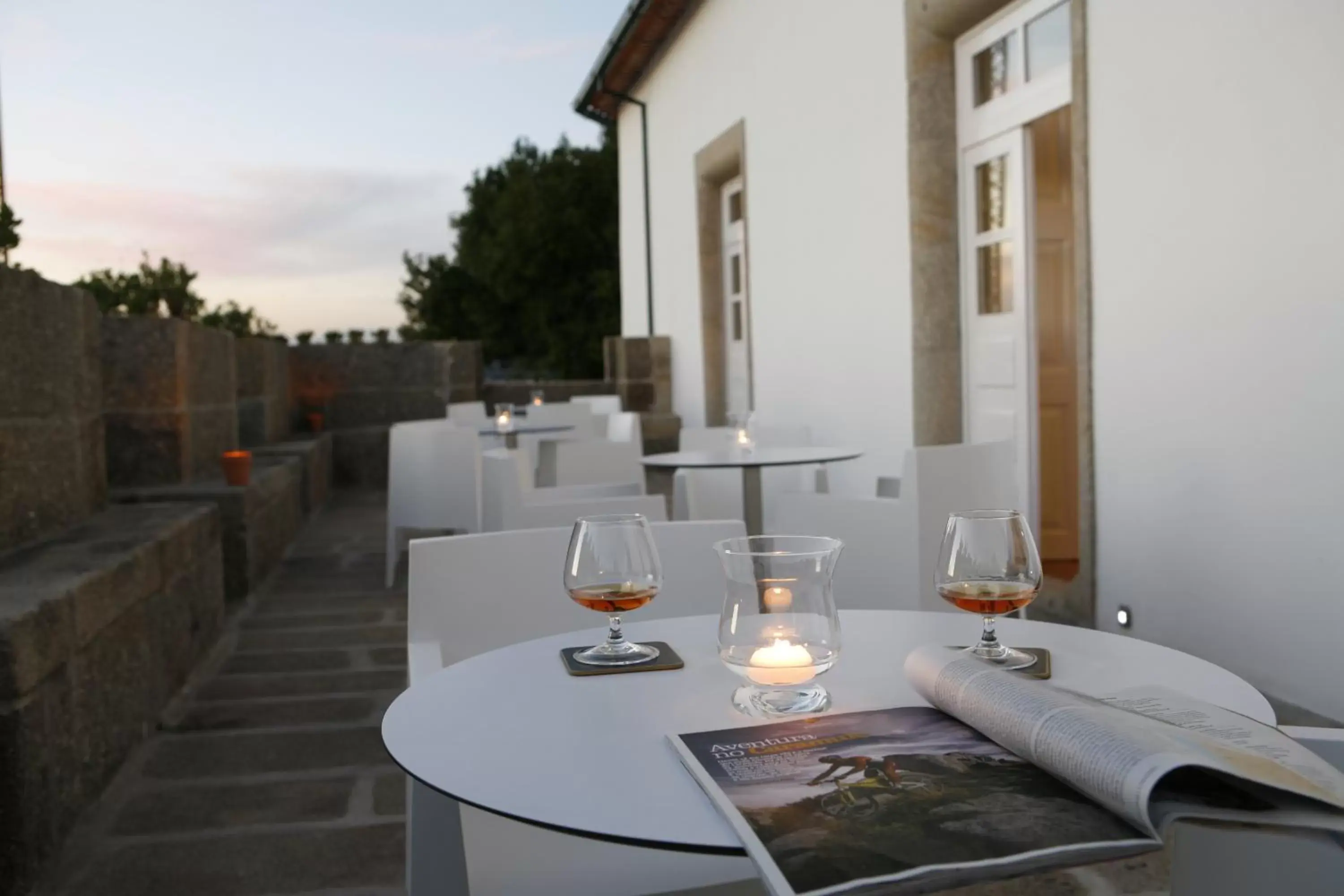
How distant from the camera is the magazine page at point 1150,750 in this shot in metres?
0.78

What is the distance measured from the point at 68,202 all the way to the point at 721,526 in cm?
1229

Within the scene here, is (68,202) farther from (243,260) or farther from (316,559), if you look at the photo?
(316,559)

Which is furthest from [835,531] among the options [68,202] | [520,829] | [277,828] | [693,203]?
[68,202]

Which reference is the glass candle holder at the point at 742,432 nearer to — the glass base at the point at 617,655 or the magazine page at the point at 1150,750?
the glass base at the point at 617,655

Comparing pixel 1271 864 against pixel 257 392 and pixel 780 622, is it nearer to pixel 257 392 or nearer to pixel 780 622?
pixel 780 622

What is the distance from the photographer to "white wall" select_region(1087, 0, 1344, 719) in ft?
9.12

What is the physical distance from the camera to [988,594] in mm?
1207

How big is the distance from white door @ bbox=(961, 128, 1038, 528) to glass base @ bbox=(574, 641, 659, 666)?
326 cm

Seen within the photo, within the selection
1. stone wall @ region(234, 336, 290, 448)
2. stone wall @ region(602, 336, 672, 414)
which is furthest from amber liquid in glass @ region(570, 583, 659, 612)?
stone wall @ region(602, 336, 672, 414)

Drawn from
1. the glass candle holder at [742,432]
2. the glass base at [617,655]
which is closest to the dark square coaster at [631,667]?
the glass base at [617,655]

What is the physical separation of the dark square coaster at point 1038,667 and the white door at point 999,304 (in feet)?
10.6

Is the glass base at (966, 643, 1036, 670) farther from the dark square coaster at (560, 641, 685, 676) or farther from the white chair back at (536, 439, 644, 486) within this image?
the white chair back at (536, 439, 644, 486)

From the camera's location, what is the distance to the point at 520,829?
136cm

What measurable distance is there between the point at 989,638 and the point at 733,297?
24.9ft
